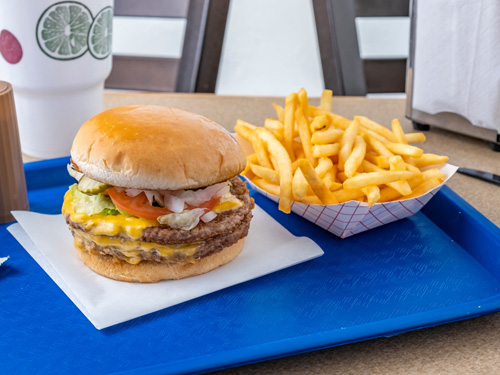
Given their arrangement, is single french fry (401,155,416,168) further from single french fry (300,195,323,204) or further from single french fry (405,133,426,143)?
single french fry (300,195,323,204)

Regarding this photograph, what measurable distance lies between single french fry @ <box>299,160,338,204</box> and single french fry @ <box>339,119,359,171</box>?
202mm

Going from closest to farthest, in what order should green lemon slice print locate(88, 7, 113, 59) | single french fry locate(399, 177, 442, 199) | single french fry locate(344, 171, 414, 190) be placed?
1. single french fry locate(344, 171, 414, 190)
2. single french fry locate(399, 177, 442, 199)
3. green lemon slice print locate(88, 7, 113, 59)

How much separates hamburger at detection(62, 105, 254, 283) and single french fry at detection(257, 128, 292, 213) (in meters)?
0.13

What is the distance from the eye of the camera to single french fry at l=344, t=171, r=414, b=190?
156cm

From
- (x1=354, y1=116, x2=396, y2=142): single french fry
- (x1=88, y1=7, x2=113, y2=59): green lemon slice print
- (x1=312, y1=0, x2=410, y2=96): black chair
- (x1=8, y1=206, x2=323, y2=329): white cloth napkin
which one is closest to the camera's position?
(x1=8, y1=206, x2=323, y2=329): white cloth napkin

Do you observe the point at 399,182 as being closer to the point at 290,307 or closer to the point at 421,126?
the point at 290,307

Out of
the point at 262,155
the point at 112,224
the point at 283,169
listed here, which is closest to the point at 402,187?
the point at 283,169

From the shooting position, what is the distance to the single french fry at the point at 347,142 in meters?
1.74

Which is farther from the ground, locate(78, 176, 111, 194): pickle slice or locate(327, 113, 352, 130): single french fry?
locate(327, 113, 352, 130): single french fry

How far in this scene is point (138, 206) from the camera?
1.41 meters

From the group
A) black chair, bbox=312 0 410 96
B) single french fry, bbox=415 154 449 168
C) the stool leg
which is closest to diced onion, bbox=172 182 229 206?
single french fry, bbox=415 154 449 168

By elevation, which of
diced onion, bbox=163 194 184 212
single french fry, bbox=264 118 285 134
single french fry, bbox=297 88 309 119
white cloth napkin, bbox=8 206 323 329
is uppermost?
single french fry, bbox=297 88 309 119

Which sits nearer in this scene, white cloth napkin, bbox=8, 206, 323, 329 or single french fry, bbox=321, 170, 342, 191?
white cloth napkin, bbox=8, 206, 323, 329

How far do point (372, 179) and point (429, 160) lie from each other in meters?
0.37
